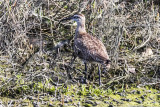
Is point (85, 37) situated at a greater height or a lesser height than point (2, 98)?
greater

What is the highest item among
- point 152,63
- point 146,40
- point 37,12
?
point 37,12

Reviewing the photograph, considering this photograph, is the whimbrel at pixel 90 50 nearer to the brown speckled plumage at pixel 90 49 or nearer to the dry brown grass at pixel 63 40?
the brown speckled plumage at pixel 90 49

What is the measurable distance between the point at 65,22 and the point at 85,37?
1144 mm

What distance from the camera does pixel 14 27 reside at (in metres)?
6.14

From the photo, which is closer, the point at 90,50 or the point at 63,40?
the point at 90,50

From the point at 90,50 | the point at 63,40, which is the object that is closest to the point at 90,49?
the point at 90,50

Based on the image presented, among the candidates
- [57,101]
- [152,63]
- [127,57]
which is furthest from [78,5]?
[57,101]

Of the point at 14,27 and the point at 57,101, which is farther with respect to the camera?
the point at 14,27

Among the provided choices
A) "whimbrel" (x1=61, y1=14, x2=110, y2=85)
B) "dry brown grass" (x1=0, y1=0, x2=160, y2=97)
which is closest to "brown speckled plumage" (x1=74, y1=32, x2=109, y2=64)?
"whimbrel" (x1=61, y1=14, x2=110, y2=85)

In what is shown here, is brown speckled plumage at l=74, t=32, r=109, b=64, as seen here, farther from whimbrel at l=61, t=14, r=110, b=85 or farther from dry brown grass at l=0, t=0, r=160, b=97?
dry brown grass at l=0, t=0, r=160, b=97

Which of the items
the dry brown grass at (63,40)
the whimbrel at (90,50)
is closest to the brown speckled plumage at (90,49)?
the whimbrel at (90,50)

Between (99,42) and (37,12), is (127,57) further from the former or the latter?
(37,12)

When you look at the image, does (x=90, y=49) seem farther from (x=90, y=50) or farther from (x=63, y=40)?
(x=63, y=40)

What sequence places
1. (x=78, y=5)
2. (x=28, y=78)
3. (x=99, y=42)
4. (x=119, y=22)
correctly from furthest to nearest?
1. (x=78, y=5)
2. (x=119, y=22)
3. (x=99, y=42)
4. (x=28, y=78)
